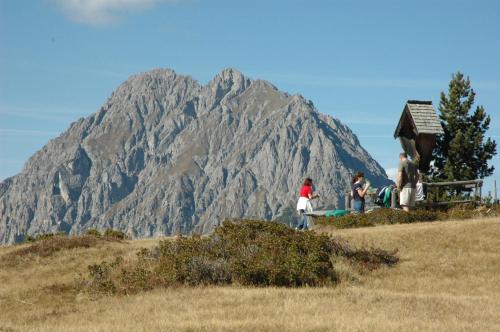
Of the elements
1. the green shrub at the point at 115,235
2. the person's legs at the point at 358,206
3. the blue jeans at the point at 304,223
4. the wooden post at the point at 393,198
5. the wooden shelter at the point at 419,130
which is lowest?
the green shrub at the point at 115,235

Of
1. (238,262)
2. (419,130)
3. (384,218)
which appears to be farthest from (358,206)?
(238,262)

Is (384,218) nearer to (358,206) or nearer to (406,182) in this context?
(406,182)

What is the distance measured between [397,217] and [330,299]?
12.4 meters

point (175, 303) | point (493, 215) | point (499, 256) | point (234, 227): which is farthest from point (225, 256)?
point (493, 215)

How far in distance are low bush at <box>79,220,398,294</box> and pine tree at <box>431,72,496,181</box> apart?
20.8 m

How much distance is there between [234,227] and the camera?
2225 cm

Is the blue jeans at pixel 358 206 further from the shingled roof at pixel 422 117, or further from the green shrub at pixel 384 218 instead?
the shingled roof at pixel 422 117

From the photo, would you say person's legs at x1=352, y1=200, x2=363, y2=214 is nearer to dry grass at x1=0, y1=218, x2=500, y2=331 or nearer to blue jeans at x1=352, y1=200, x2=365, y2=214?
blue jeans at x1=352, y1=200, x2=365, y2=214

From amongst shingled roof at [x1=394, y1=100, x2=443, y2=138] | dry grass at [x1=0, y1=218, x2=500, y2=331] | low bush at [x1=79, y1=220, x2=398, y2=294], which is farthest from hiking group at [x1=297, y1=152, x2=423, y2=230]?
low bush at [x1=79, y1=220, x2=398, y2=294]

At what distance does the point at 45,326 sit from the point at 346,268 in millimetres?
9038

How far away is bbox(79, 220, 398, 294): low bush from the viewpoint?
18.6 meters

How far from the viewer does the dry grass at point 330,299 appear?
13.6 m

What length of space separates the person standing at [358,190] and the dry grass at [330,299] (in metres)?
4.97

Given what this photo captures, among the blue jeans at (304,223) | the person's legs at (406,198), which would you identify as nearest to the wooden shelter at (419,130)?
the person's legs at (406,198)
